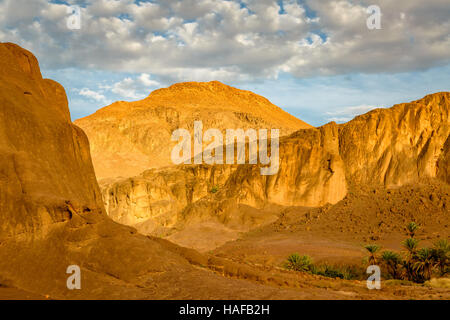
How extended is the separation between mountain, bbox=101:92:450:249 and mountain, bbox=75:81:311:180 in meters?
36.9

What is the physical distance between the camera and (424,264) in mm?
19109

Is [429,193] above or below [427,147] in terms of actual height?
below

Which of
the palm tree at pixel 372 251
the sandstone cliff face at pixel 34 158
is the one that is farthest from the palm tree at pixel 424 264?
the sandstone cliff face at pixel 34 158

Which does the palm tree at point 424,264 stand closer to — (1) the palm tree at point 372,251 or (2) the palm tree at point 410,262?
(2) the palm tree at point 410,262

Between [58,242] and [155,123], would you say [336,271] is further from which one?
[155,123]

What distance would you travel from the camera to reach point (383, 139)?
3872cm

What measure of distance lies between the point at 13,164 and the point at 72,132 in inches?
119

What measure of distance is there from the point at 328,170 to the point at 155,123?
55.7 meters

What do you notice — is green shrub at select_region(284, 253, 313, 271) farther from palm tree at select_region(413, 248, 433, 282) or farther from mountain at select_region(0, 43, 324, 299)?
mountain at select_region(0, 43, 324, 299)

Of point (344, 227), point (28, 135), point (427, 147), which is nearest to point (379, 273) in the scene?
point (344, 227)

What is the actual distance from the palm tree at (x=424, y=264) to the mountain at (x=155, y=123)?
59.8 metres

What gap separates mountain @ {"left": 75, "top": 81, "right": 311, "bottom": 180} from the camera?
262ft
